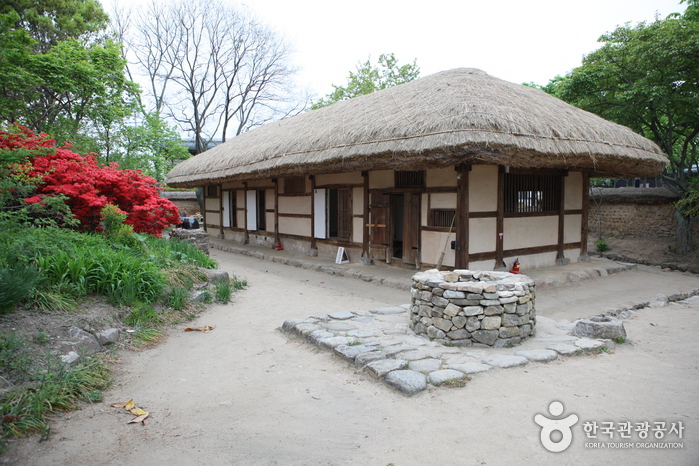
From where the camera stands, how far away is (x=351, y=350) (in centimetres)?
437

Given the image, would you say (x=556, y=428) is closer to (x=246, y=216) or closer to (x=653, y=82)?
(x=653, y=82)

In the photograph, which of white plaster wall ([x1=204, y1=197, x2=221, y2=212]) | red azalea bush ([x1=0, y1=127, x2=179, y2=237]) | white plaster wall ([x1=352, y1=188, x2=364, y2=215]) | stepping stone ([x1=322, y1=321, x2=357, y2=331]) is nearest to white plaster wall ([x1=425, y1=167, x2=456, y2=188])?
white plaster wall ([x1=352, y1=188, x2=364, y2=215])

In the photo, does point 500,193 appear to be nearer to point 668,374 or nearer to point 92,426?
point 668,374

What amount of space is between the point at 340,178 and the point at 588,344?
724cm

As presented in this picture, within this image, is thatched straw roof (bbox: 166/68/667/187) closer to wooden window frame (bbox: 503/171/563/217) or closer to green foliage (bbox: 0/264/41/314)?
wooden window frame (bbox: 503/171/563/217)

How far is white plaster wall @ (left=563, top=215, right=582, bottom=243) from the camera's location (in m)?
10.2

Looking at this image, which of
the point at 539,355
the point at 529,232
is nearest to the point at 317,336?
the point at 539,355

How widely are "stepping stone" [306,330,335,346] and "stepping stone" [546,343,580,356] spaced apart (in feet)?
7.54

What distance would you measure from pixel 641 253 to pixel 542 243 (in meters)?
5.30

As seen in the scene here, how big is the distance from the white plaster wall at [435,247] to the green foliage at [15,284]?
6.09 metres

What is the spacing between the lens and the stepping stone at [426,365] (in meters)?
3.92

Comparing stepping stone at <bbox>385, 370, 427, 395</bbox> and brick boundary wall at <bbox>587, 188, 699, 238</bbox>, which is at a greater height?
brick boundary wall at <bbox>587, 188, 699, 238</bbox>

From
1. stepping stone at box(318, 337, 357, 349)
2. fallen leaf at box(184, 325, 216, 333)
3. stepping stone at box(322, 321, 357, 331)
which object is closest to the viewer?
stepping stone at box(318, 337, 357, 349)

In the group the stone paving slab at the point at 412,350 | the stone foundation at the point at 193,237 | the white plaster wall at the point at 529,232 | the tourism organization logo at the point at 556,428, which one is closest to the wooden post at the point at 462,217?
the white plaster wall at the point at 529,232
